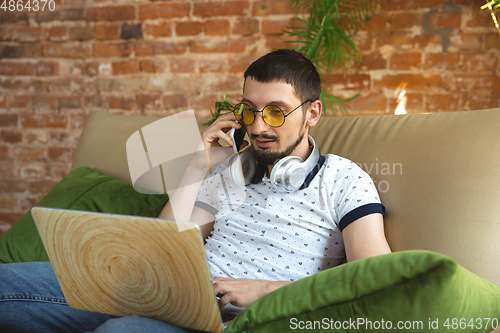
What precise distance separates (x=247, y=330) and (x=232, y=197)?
2.02 ft

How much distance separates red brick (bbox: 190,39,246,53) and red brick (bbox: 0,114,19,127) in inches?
49.2

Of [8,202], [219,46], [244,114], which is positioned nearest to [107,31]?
[219,46]

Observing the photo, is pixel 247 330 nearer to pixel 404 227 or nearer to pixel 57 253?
pixel 57 253

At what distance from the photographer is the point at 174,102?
225 centimetres

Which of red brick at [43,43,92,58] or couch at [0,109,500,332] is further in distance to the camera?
red brick at [43,43,92,58]

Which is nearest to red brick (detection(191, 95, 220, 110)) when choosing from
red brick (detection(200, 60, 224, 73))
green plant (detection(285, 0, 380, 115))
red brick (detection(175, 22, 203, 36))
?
red brick (detection(200, 60, 224, 73))

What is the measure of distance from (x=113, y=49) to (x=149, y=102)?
1.27 feet

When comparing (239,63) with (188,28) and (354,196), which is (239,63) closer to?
(188,28)

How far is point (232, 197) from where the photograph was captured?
1.25m

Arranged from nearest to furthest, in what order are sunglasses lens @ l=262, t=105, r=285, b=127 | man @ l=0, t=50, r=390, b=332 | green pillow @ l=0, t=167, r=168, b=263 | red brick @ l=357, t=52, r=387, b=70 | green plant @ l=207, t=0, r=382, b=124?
man @ l=0, t=50, r=390, b=332 → sunglasses lens @ l=262, t=105, r=285, b=127 → green pillow @ l=0, t=167, r=168, b=263 → green plant @ l=207, t=0, r=382, b=124 → red brick @ l=357, t=52, r=387, b=70

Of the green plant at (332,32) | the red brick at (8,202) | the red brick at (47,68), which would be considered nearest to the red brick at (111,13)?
the red brick at (47,68)

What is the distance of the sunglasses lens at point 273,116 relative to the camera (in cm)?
113

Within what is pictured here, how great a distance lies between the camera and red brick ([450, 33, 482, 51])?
1.85m

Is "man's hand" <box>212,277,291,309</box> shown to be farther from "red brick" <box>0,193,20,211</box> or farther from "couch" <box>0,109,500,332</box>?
"red brick" <box>0,193,20,211</box>
